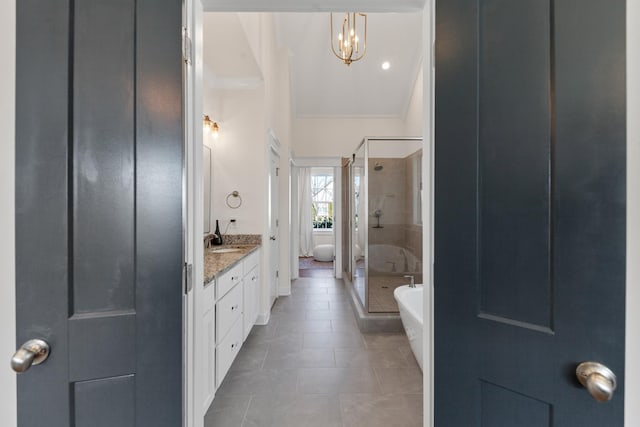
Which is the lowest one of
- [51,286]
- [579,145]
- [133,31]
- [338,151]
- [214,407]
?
[214,407]

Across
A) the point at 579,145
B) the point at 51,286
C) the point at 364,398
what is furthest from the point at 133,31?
the point at 364,398

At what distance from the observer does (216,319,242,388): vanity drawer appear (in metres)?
1.97

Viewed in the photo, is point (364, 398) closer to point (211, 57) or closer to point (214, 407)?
point (214, 407)

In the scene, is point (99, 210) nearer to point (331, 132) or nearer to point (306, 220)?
point (331, 132)

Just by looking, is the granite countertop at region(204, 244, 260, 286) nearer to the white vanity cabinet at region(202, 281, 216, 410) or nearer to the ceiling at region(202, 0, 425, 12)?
the white vanity cabinet at region(202, 281, 216, 410)

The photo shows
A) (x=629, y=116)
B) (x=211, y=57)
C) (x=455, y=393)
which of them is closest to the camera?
(x=629, y=116)

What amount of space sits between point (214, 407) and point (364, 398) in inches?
38.6

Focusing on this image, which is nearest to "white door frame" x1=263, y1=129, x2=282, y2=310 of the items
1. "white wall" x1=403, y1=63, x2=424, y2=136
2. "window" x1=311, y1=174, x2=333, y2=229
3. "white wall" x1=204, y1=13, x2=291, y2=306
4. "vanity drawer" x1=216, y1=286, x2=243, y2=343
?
"white wall" x1=204, y1=13, x2=291, y2=306

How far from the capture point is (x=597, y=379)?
0.65m

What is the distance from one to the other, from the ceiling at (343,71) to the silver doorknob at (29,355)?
293cm

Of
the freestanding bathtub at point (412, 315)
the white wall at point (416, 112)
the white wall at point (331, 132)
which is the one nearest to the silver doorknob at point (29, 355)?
the freestanding bathtub at point (412, 315)

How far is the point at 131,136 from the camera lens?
2.70 ft

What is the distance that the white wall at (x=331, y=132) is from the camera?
5.83m

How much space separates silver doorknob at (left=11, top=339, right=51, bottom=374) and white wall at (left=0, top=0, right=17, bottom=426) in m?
0.08
